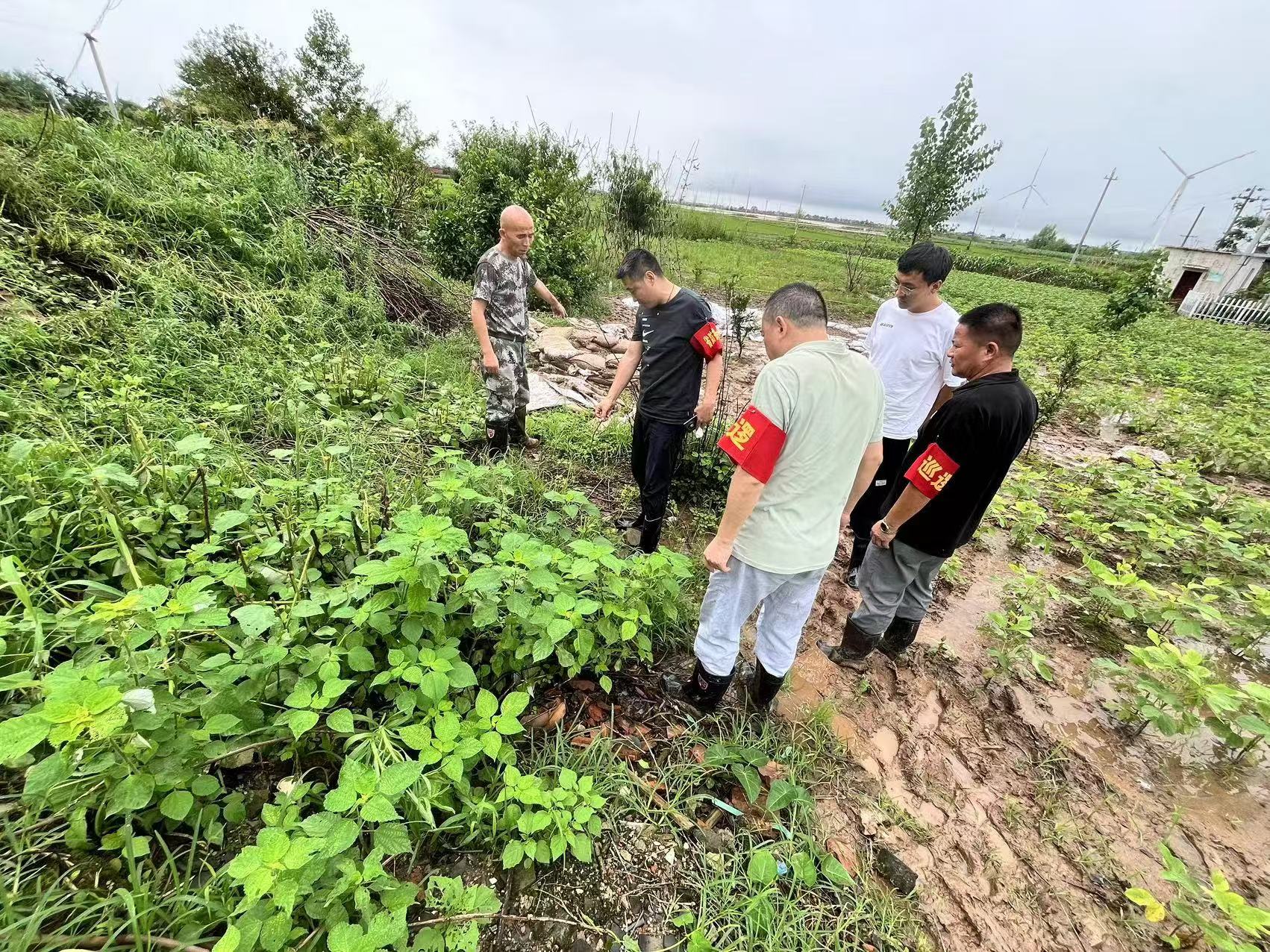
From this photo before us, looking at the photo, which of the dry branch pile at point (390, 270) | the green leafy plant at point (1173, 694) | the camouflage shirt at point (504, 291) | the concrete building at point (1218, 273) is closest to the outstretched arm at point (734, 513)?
the green leafy plant at point (1173, 694)

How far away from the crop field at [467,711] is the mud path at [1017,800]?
1 cm

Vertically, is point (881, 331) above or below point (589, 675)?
above

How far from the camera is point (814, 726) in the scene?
223cm

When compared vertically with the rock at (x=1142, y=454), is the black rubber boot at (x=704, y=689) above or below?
below

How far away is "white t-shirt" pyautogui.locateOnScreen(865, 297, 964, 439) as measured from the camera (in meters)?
2.78

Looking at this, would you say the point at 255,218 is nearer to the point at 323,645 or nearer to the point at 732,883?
the point at 323,645

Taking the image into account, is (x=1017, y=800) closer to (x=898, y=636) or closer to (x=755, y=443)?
(x=898, y=636)

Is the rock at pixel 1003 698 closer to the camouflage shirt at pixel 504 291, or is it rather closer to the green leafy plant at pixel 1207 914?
the green leafy plant at pixel 1207 914

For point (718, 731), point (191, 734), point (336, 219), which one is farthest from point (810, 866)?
point (336, 219)

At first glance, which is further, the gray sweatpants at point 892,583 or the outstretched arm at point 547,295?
the outstretched arm at point 547,295

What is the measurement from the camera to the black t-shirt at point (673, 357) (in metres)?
2.92

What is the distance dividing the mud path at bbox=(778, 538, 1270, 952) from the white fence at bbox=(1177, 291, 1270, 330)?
26.0m

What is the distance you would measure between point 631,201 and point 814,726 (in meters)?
9.53

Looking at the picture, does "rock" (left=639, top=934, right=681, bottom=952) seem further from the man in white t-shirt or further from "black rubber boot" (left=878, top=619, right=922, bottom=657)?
the man in white t-shirt
